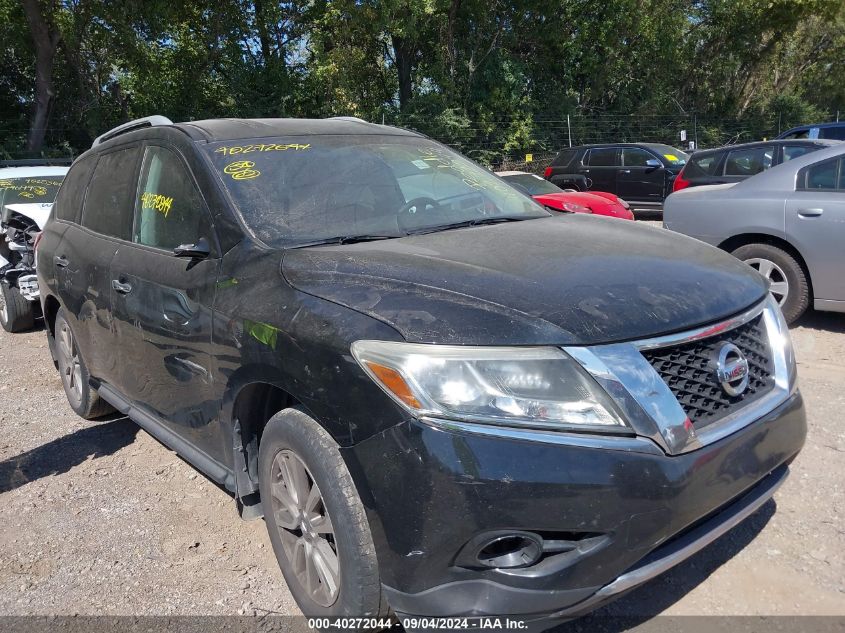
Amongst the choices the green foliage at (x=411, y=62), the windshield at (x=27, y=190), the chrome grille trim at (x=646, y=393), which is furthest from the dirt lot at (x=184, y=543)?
the green foliage at (x=411, y=62)

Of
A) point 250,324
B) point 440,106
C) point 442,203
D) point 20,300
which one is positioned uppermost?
point 440,106

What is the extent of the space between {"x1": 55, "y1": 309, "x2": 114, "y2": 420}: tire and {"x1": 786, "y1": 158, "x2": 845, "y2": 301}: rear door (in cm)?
531

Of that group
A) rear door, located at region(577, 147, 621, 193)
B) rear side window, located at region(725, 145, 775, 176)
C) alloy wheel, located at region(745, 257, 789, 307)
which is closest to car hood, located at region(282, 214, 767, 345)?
alloy wheel, located at region(745, 257, 789, 307)

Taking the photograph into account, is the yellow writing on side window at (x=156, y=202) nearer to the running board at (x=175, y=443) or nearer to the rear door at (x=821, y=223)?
the running board at (x=175, y=443)

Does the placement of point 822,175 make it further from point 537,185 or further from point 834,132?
point 834,132

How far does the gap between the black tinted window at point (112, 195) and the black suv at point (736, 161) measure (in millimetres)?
8626

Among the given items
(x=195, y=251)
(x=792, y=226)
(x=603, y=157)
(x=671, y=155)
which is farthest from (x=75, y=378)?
(x=671, y=155)

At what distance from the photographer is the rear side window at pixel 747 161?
9.86 meters

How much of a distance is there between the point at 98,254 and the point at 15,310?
14.0ft

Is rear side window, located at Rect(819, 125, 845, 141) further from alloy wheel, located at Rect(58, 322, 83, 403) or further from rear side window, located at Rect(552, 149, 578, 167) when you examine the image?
alloy wheel, located at Rect(58, 322, 83, 403)

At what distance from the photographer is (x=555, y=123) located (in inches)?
955

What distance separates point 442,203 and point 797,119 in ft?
110

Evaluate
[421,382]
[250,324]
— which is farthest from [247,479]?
[421,382]

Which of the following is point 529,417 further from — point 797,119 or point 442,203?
point 797,119
